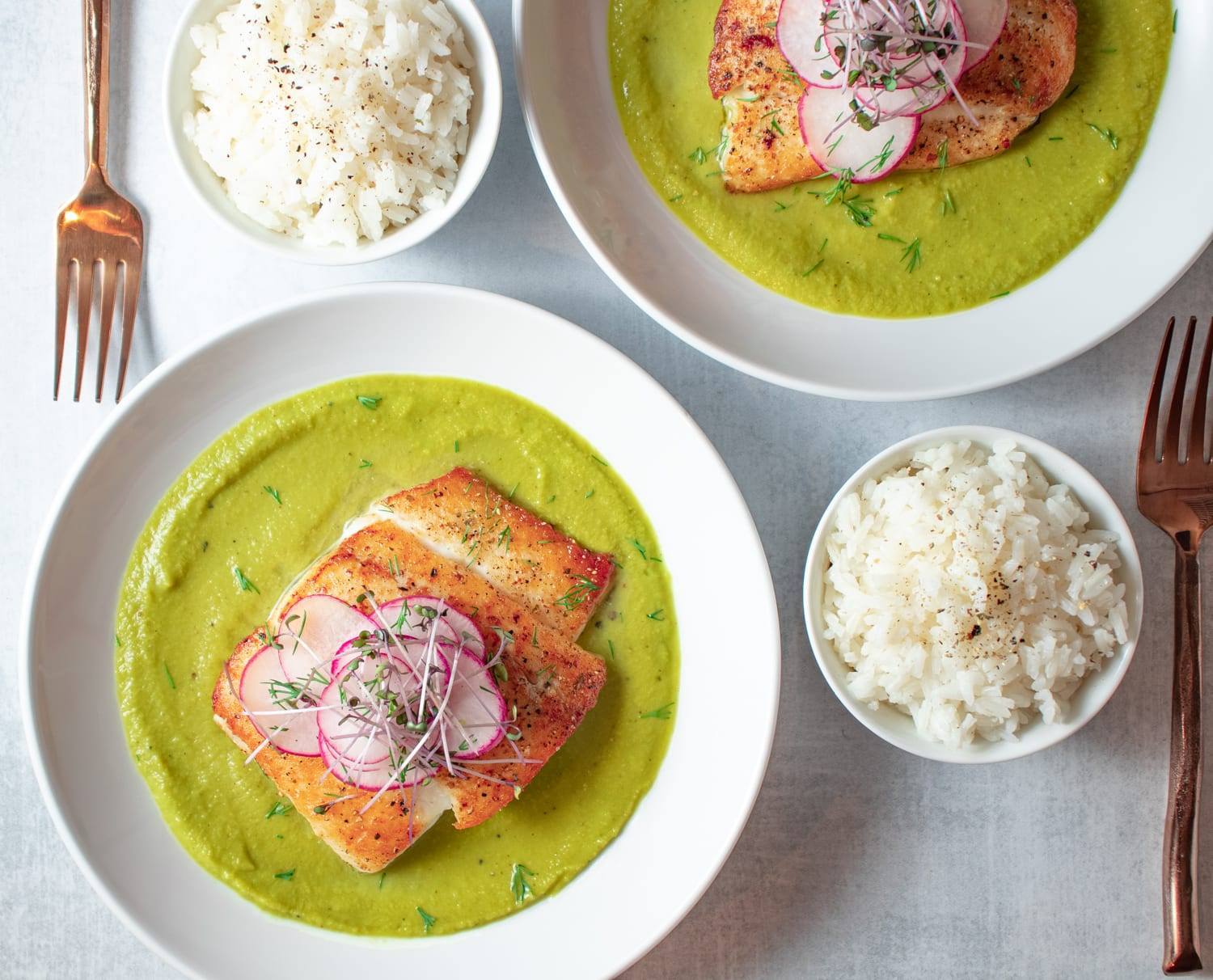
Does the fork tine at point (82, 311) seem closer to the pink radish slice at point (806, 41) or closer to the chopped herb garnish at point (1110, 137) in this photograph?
the pink radish slice at point (806, 41)

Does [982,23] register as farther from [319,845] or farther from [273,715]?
[319,845]

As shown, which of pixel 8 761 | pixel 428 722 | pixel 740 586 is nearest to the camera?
pixel 428 722

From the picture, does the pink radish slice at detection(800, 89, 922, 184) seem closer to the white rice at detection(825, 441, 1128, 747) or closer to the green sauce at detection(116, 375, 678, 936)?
the white rice at detection(825, 441, 1128, 747)

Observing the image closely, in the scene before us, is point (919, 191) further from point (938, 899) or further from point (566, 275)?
point (938, 899)

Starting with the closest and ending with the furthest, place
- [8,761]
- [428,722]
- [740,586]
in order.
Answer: [428,722] < [740,586] < [8,761]

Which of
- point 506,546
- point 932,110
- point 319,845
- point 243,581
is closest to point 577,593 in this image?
point 506,546

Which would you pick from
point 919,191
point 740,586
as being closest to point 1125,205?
point 919,191

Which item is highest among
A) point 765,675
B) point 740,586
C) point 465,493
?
point 465,493
